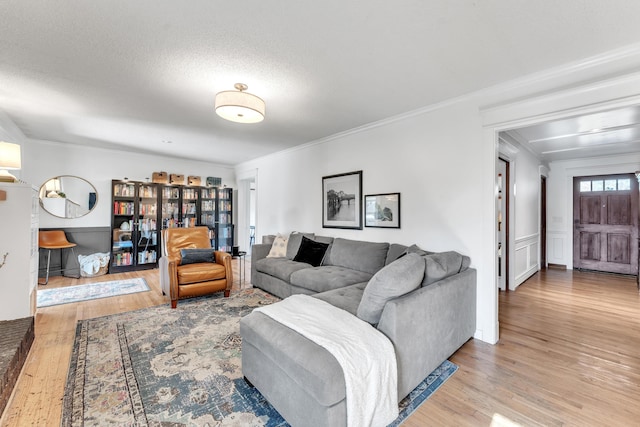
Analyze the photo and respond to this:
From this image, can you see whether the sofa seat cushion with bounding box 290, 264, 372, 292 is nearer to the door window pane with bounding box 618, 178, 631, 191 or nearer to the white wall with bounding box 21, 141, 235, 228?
the white wall with bounding box 21, 141, 235, 228

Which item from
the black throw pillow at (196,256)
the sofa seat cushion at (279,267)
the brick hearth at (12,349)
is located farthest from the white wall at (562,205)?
the brick hearth at (12,349)

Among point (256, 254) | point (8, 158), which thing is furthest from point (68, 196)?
point (256, 254)

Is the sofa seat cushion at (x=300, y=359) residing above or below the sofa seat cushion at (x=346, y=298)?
below

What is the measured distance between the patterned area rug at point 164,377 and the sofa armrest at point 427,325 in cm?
15

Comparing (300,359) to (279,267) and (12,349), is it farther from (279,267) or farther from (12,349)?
(279,267)

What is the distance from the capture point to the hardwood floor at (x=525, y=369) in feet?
5.62

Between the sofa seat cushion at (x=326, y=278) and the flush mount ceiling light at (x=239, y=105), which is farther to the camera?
the sofa seat cushion at (x=326, y=278)

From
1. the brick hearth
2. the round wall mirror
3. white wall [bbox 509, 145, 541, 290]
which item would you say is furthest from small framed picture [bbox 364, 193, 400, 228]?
the round wall mirror

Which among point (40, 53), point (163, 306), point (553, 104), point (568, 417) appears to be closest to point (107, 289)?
point (163, 306)

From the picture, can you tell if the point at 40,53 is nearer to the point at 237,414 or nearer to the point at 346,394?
the point at 237,414

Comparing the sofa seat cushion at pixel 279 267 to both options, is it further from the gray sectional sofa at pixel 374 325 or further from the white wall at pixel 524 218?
the white wall at pixel 524 218

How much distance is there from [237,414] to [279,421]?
0.87ft

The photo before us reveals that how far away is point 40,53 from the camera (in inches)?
84.6

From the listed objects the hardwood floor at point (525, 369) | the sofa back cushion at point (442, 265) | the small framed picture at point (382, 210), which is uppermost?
the small framed picture at point (382, 210)
